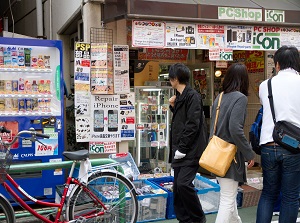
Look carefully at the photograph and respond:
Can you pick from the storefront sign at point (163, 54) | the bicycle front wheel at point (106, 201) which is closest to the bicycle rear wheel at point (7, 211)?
the bicycle front wheel at point (106, 201)

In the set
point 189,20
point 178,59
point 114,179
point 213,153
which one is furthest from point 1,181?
point 178,59

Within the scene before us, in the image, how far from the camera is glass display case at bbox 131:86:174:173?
697 cm

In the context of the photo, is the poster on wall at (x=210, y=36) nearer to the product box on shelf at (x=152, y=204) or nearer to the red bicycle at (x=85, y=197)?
the product box on shelf at (x=152, y=204)

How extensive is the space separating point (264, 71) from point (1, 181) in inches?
231

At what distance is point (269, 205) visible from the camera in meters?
3.91

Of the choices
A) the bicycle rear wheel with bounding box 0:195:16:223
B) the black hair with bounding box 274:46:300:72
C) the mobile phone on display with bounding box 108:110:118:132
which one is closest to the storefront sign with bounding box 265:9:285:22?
the black hair with bounding box 274:46:300:72

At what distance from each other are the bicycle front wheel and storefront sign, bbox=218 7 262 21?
307 centimetres

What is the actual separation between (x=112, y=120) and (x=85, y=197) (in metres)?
1.89

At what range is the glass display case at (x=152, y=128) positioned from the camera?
6.97 meters

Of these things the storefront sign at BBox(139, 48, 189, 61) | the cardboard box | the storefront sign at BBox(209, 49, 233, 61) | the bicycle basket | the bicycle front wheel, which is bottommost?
the cardboard box

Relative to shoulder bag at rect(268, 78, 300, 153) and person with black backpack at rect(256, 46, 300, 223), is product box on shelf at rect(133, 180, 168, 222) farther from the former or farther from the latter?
shoulder bag at rect(268, 78, 300, 153)

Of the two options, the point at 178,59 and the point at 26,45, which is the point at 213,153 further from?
Answer: the point at 178,59

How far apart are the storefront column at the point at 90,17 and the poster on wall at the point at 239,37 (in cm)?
204

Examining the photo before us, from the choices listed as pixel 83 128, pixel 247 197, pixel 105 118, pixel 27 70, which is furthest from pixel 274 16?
pixel 27 70
